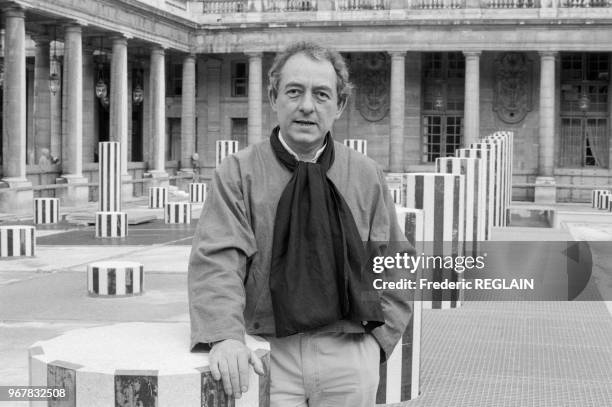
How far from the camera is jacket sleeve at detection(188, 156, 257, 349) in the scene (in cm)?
347

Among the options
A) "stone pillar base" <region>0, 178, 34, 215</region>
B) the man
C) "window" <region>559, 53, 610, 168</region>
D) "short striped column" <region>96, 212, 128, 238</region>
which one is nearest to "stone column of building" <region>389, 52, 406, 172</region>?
"window" <region>559, 53, 610, 168</region>

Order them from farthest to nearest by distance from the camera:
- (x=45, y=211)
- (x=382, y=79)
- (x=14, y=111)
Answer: (x=382, y=79), (x=14, y=111), (x=45, y=211)

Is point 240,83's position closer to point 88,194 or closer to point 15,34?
point 88,194

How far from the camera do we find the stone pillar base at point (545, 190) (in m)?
36.2

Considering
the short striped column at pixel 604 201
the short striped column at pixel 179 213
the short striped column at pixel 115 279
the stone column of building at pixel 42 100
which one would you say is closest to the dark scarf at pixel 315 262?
the short striped column at pixel 115 279

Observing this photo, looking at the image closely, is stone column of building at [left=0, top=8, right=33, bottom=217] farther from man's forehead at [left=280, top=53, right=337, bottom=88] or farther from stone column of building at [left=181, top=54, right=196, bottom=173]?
man's forehead at [left=280, top=53, right=337, bottom=88]

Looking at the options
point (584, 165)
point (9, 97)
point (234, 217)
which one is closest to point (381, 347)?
point (234, 217)

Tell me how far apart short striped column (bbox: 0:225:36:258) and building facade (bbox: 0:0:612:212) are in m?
15.7

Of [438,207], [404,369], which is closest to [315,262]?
[404,369]

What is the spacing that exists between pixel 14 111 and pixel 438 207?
60.9 feet

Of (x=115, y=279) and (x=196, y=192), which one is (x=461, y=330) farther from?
(x=196, y=192)

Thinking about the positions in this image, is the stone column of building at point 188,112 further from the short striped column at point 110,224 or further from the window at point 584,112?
the short striped column at point 110,224

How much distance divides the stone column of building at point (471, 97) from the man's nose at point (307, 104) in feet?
109

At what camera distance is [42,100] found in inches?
1234
